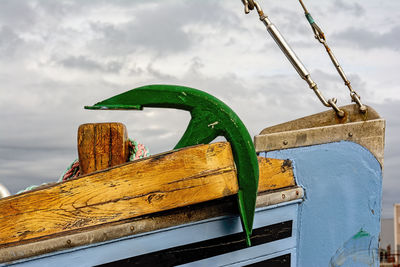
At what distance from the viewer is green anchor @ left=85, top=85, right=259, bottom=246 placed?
2.57 metres

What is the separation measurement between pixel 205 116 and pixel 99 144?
1.76 ft

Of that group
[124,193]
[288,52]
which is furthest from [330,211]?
[124,193]

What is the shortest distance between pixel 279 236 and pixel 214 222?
501mm

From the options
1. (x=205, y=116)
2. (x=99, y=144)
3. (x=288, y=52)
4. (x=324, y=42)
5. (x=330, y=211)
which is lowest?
(x=330, y=211)

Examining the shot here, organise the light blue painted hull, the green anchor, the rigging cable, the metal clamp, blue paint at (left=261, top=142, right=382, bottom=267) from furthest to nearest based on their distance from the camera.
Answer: the rigging cable → the metal clamp → blue paint at (left=261, top=142, right=382, bottom=267) → the light blue painted hull → the green anchor

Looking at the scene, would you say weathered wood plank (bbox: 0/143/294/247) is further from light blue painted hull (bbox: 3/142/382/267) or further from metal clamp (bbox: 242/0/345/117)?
metal clamp (bbox: 242/0/345/117)

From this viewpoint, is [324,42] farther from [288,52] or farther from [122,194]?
[122,194]

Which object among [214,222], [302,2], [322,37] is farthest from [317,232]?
[302,2]

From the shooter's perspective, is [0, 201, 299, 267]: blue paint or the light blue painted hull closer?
[0, 201, 299, 267]: blue paint

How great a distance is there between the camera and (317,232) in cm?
315

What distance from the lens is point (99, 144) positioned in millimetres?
2639

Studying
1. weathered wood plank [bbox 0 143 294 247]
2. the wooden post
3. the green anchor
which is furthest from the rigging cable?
the wooden post

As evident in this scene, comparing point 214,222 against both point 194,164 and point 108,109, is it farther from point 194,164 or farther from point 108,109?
point 108,109

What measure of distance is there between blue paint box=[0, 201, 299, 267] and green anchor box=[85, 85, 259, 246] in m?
0.17
